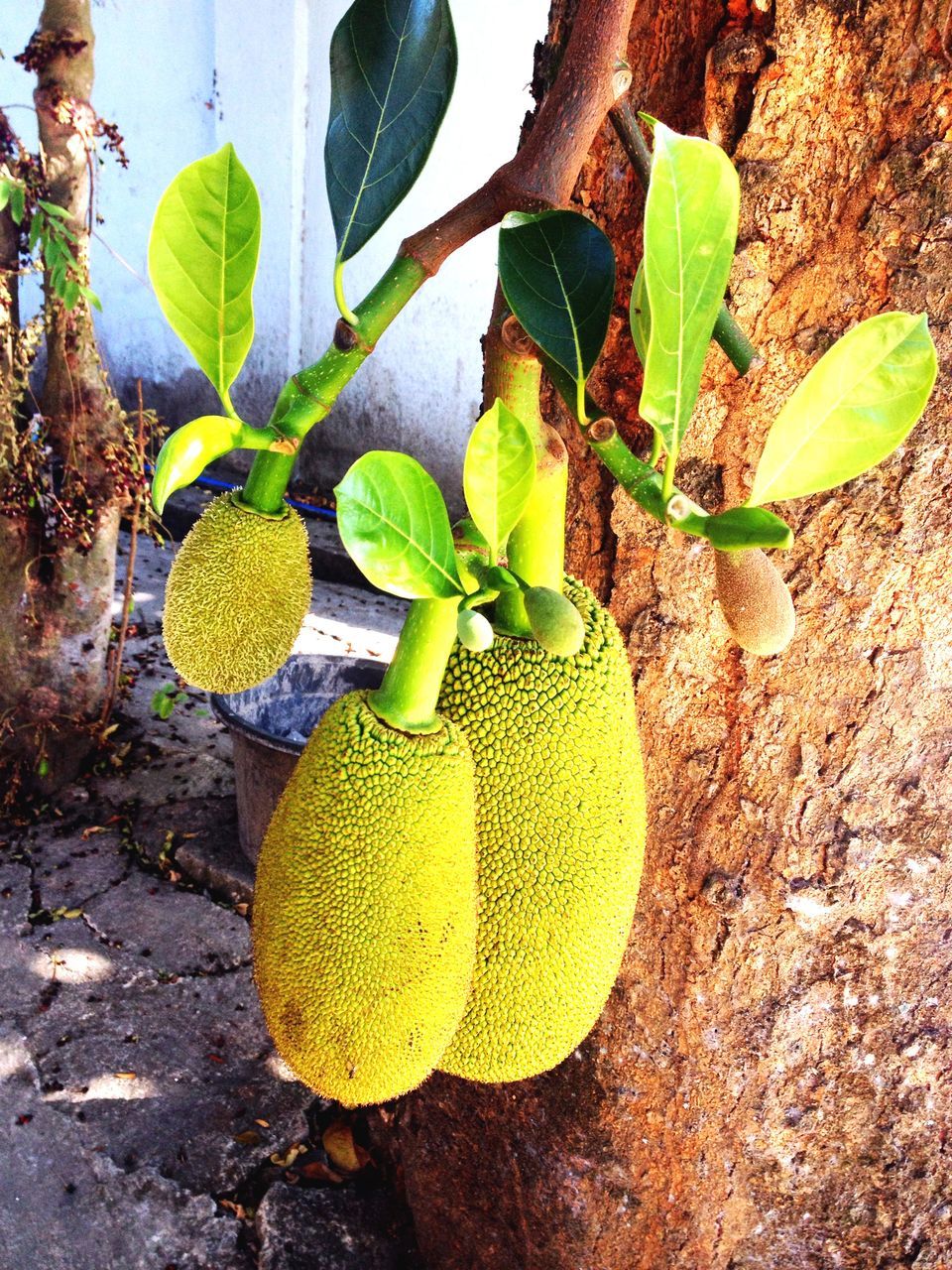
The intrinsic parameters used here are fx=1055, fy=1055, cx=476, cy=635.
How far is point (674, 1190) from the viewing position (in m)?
0.83

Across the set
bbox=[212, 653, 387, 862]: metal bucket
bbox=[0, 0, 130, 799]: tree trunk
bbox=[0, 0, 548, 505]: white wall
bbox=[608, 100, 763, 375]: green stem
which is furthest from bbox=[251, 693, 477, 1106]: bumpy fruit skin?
bbox=[0, 0, 548, 505]: white wall

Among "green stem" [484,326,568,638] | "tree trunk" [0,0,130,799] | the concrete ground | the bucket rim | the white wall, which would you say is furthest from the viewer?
the white wall

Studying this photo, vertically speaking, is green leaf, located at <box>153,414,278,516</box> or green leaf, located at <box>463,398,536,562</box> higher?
green leaf, located at <box>463,398,536,562</box>

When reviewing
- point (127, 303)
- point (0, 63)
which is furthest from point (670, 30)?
point (0, 63)

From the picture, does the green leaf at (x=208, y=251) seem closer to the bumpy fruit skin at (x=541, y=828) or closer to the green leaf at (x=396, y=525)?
the green leaf at (x=396, y=525)

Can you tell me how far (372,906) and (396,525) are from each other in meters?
0.18

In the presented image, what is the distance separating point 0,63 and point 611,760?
4.71 m

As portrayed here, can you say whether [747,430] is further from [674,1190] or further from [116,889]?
[116,889]

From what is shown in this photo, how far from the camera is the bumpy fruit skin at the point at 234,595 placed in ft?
1.79

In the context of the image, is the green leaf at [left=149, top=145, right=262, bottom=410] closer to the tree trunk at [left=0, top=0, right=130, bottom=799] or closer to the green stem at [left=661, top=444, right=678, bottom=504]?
the green stem at [left=661, top=444, right=678, bottom=504]

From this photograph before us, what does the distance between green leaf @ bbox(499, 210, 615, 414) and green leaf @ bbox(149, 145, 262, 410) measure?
0.11 m

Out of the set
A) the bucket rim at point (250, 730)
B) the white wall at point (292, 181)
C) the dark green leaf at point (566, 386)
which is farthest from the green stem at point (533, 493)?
the white wall at point (292, 181)

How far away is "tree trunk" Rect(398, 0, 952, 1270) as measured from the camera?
25.0 inches

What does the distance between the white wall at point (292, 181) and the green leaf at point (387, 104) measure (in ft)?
10.3
